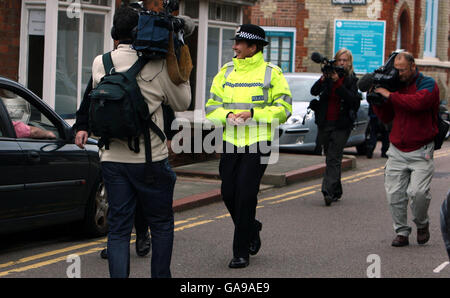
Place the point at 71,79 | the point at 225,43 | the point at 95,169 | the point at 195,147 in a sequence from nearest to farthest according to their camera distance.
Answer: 1. the point at 95,169
2. the point at 71,79
3. the point at 195,147
4. the point at 225,43

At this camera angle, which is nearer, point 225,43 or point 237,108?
point 237,108

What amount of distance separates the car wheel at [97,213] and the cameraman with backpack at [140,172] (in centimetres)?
284

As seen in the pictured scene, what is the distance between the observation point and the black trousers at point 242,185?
7270 millimetres

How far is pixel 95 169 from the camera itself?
8367 millimetres

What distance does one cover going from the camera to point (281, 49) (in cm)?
2962

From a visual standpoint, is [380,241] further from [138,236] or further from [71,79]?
[71,79]

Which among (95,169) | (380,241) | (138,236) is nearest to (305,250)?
(380,241)

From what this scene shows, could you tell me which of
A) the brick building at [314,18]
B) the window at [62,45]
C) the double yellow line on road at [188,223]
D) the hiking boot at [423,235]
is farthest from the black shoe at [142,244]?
the brick building at [314,18]

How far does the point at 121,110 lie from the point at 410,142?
373cm

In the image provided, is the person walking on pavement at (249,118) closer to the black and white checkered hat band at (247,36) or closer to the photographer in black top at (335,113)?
the black and white checkered hat band at (247,36)

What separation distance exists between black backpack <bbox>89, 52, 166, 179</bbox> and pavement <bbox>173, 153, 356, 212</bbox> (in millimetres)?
4993

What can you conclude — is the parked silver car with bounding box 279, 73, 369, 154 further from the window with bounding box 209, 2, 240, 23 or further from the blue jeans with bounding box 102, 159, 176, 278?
the blue jeans with bounding box 102, 159, 176, 278

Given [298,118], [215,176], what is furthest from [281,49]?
[215,176]

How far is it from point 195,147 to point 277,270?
26.6ft
